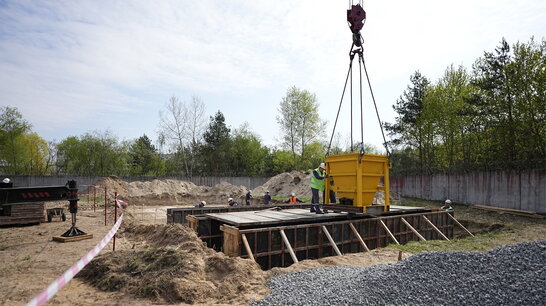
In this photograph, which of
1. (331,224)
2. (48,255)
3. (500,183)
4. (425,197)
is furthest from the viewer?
(425,197)

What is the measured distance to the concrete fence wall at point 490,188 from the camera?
58.7ft

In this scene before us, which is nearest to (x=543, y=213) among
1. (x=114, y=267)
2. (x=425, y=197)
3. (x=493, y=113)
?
(x=493, y=113)

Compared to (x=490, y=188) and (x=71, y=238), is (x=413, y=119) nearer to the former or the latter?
(x=490, y=188)

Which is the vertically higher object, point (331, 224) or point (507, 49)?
point (507, 49)

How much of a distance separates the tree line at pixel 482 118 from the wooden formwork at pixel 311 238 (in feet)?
34.8

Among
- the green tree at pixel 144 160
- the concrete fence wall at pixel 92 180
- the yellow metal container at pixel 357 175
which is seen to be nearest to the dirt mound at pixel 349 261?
the yellow metal container at pixel 357 175

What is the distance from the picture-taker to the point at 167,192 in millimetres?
33125

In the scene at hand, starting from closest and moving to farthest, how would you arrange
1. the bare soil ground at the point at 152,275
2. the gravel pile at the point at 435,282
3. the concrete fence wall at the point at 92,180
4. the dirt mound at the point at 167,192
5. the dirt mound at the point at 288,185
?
1. the gravel pile at the point at 435,282
2. the bare soil ground at the point at 152,275
3. the dirt mound at the point at 167,192
4. the dirt mound at the point at 288,185
5. the concrete fence wall at the point at 92,180

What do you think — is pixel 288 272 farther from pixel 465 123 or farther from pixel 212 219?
pixel 465 123

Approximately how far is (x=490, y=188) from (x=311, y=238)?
15.7 m

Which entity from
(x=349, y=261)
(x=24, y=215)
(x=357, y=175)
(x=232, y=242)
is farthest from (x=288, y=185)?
(x=349, y=261)

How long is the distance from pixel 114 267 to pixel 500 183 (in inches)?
821

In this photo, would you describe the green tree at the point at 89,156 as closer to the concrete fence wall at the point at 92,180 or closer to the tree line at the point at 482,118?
the concrete fence wall at the point at 92,180

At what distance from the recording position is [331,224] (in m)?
10.7
